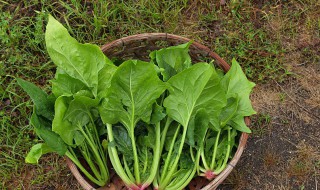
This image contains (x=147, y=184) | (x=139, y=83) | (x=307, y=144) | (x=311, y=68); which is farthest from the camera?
(x=311, y=68)

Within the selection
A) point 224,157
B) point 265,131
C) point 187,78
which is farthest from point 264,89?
point 187,78

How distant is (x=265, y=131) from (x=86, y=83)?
0.99 metres

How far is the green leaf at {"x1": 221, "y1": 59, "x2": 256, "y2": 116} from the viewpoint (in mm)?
1809

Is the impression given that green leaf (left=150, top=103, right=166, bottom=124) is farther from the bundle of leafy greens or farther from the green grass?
the green grass

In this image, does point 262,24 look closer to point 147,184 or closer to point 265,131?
point 265,131

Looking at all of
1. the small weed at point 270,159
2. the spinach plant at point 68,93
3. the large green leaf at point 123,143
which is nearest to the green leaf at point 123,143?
the large green leaf at point 123,143

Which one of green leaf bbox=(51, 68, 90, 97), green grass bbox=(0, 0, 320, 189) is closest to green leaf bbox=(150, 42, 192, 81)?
green leaf bbox=(51, 68, 90, 97)

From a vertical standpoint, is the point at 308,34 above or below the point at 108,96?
below

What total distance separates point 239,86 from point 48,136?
2.58 feet

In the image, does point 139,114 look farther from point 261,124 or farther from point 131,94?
point 261,124

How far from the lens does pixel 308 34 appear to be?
2453mm

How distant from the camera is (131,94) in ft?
5.40

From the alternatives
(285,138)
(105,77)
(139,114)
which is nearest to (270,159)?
(285,138)

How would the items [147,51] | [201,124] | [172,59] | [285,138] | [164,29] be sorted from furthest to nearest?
[164,29], [285,138], [147,51], [172,59], [201,124]
